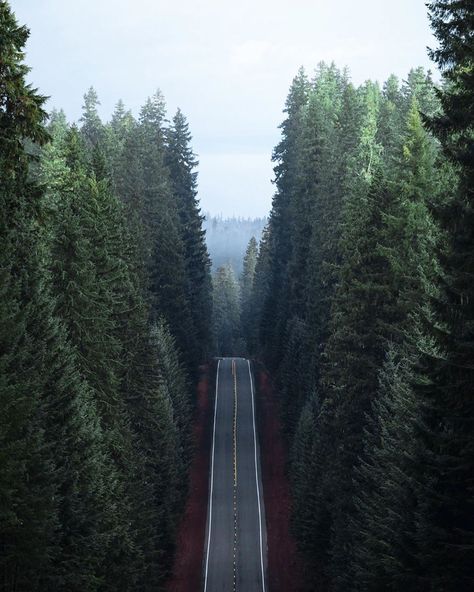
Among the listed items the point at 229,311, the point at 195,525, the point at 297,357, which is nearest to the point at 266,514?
the point at 195,525

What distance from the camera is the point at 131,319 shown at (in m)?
33.1

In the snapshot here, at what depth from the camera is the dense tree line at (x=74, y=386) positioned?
608 inches

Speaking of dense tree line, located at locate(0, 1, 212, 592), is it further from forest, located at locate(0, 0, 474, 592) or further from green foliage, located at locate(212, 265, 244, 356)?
green foliage, located at locate(212, 265, 244, 356)

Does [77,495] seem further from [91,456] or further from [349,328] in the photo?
[349,328]

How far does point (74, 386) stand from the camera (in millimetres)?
21703

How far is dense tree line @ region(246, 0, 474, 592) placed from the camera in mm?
13352

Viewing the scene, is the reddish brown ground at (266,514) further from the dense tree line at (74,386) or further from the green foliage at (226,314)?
the green foliage at (226,314)

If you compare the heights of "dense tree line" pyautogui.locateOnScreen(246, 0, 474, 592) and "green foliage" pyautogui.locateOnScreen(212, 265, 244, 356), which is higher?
"green foliage" pyautogui.locateOnScreen(212, 265, 244, 356)

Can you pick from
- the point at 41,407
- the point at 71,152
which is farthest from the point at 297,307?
the point at 41,407

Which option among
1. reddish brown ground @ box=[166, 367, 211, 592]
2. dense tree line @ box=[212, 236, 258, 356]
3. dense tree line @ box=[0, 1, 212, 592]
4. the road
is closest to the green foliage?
dense tree line @ box=[212, 236, 258, 356]

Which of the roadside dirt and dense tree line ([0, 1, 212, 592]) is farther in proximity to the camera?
the roadside dirt

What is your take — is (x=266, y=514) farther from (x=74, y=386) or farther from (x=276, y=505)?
(x=74, y=386)

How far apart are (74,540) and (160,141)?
60.2 metres

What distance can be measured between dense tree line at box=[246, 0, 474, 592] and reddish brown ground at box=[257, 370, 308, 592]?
3441 mm
